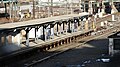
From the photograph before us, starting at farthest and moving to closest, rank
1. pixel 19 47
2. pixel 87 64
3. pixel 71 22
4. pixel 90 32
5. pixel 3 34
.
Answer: pixel 90 32 < pixel 71 22 < pixel 19 47 < pixel 3 34 < pixel 87 64

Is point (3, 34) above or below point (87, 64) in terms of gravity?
above

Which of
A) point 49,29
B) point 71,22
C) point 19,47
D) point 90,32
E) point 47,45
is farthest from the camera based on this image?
point 90,32

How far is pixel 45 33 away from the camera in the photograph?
2669 centimetres

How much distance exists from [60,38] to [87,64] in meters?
11.4

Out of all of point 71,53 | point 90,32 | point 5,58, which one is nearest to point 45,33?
point 71,53

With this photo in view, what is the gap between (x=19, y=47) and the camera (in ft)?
71.3

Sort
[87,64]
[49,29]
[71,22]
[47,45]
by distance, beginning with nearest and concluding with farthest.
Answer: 1. [87,64]
2. [47,45]
3. [49,29]
4. [71,22]

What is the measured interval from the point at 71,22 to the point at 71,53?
40.3 ft

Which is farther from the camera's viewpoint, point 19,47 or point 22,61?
point 19,47

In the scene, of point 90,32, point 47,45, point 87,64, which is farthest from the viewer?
point 90,32

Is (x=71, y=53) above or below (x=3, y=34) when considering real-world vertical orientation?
below

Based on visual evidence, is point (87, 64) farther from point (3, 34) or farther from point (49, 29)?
point (49, 29)

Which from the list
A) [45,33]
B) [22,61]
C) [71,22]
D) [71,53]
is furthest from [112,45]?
[71,22]

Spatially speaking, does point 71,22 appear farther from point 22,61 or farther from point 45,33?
point 22,61
